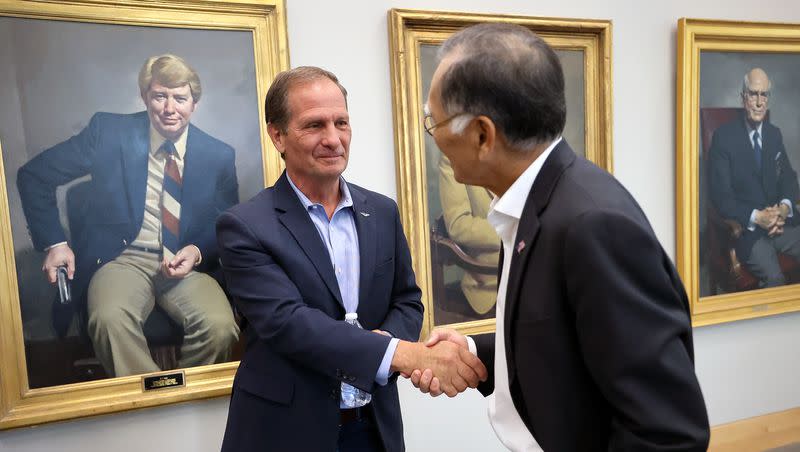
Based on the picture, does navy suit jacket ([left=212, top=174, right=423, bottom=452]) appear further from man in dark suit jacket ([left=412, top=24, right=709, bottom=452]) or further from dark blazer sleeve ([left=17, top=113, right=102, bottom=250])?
dark blazer sleeve ([left=17, top=113, right=102, bottom=250])

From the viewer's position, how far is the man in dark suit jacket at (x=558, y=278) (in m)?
1.14

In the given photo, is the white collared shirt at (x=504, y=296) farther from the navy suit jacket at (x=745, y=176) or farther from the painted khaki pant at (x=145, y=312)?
the navy suit jacket at (x=745, y=176)

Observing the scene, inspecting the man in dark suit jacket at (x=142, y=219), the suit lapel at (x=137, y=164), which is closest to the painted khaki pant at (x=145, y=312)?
the man in dark suit jacket at (x=142, y=219)

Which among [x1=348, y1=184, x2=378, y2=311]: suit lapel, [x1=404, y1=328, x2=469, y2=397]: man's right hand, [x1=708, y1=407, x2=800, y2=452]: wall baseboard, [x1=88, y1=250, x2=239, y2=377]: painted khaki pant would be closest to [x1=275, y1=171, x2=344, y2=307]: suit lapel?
[x1=348, y1=184, x2=378, y2=311]: suit lapel

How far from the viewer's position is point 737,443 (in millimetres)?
3855

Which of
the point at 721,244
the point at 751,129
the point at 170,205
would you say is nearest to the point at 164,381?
the point at 170,205

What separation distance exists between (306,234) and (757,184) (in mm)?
3017

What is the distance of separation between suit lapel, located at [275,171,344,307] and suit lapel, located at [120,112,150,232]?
0.80 metres

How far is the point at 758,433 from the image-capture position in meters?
3.96

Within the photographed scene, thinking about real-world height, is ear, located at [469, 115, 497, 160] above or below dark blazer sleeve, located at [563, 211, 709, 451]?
above

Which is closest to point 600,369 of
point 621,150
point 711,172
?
point 621,150

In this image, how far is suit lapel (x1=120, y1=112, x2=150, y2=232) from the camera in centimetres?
261

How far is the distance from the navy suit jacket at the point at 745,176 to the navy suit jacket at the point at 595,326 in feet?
9.17

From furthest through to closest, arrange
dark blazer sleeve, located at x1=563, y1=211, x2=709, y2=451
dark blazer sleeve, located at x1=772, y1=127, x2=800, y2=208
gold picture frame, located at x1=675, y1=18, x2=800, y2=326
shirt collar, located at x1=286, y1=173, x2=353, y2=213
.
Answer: dark blazer sleeve, located at x1=772, y1=127, x2=800, y2=208
gold picture frame, located at x1=675, y1=18, x2=800, y2=326
shirt collar, located at x1=286, y1=173, x2=353, y2=213
dark blazer sleeve, located at x1=563, y1=211, x2=709, y2=451
